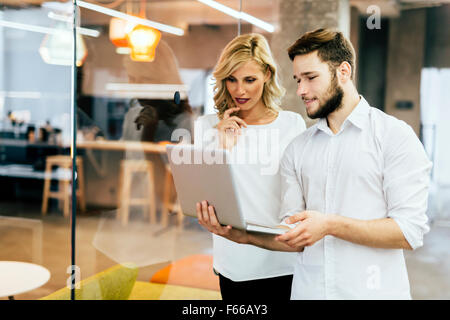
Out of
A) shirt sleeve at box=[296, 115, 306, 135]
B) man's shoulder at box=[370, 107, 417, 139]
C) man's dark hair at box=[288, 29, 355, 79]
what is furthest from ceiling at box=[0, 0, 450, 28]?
man's shoulder at box=[370, 107, 417, 139]

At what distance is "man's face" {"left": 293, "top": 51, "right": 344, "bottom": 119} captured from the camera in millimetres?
1265

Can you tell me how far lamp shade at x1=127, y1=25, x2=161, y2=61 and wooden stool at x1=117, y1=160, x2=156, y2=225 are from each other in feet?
8.99

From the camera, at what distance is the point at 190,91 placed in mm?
2184

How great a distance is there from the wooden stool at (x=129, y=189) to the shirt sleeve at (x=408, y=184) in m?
4.21

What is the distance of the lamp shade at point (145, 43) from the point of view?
243cm

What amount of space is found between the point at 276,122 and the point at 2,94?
21.9 feet

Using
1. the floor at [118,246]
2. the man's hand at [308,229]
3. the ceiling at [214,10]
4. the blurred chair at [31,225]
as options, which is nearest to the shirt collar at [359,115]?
the man's hand at [308,229]

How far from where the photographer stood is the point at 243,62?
5.53 feet

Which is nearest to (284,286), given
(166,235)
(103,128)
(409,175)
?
(409,175)

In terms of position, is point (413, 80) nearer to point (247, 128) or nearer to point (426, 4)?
point (426, 4)

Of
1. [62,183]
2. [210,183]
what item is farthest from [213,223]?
[62,183]

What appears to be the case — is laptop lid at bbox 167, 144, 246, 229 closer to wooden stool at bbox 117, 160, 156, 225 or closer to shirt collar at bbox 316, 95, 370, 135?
shirt collar at bbox 316, 95, 370, 135

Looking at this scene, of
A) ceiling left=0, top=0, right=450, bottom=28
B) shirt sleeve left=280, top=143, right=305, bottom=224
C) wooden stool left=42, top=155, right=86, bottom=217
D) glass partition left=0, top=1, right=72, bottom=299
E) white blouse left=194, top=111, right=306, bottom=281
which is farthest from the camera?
wooden stool left=42, top=155, right=86, bottom=217

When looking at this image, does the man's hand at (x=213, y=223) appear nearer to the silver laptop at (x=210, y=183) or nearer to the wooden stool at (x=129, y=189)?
the silver laptop at (x=210, y=183)
